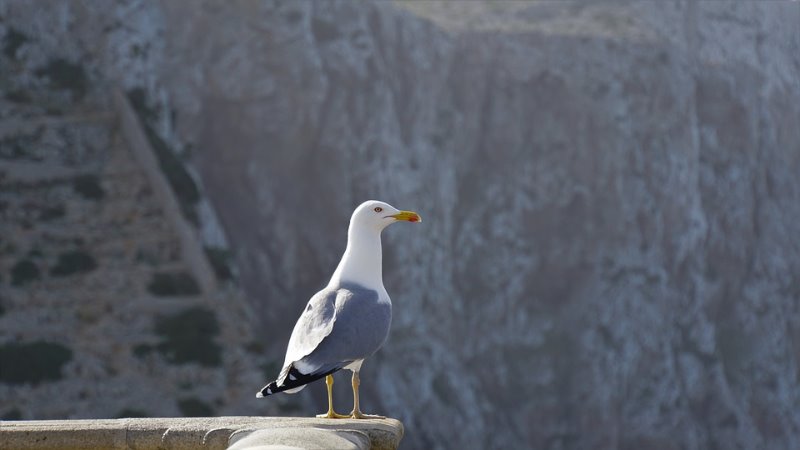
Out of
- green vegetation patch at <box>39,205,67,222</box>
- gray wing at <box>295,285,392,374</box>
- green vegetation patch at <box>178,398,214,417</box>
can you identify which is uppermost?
gray wing at <box>295,285,392,374</box>

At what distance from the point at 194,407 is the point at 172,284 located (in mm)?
3611

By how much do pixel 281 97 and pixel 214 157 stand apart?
305cm

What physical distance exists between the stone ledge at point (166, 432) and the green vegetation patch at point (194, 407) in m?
23.0

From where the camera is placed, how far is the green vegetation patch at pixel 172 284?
31.7m

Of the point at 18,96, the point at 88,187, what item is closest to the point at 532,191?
the point at 18,96

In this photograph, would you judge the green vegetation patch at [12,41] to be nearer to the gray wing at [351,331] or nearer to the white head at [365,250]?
the white head at [365,250]

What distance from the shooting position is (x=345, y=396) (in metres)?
42.5

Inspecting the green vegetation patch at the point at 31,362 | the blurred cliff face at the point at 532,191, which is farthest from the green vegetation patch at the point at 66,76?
the green vegetation patch at the point at 31,362

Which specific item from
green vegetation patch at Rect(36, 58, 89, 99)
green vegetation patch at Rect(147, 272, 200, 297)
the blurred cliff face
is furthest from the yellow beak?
the blurred cliff face

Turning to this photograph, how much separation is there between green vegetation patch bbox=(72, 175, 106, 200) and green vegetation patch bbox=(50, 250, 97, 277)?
1922 mm

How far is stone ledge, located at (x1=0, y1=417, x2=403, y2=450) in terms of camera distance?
617 centimetres

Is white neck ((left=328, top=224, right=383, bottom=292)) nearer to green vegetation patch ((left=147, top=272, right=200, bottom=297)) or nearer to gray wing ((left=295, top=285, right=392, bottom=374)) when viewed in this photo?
gray wing ((left=295, top=285, right=392, bottom=374))

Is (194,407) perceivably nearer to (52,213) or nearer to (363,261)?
(52,213)

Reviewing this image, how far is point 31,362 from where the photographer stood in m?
28.9
